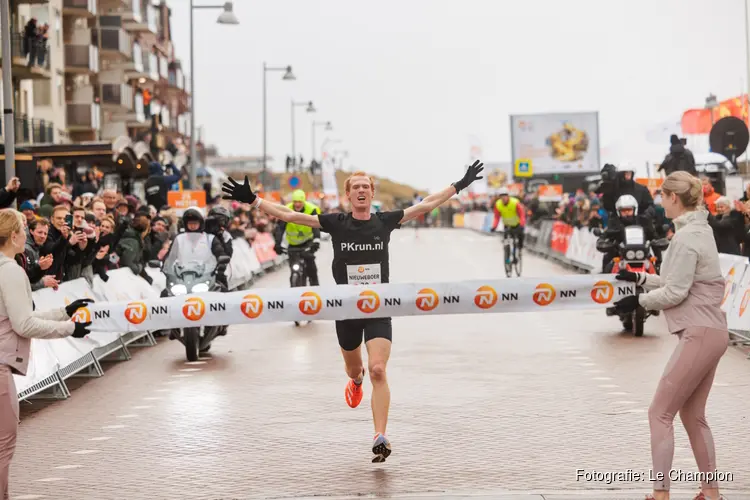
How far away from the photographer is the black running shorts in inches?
396

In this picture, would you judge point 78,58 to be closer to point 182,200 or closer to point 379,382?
point 182,200

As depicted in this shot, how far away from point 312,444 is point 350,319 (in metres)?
1.07

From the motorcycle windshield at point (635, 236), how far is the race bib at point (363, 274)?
893 cm

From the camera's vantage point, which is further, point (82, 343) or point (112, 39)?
point (112, 39)

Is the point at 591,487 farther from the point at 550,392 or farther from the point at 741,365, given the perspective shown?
the point at 741,365

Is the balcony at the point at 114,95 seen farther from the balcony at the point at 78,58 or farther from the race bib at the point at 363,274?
the race bib at the point at 363,274

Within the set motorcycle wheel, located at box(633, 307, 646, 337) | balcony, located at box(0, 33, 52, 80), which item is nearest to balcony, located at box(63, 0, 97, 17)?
balcony, located at box(0, 33, 52, 80)

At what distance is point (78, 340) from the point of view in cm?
1520

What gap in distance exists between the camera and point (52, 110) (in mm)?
66000

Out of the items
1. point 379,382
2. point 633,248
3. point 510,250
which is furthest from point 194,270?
point 510,250

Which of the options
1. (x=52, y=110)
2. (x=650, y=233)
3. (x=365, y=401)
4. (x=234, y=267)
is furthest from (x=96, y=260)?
(x=52, y=110)

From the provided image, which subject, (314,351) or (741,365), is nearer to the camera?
(741,365)

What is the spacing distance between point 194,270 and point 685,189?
10019 mm

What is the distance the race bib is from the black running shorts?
0.27 metres
